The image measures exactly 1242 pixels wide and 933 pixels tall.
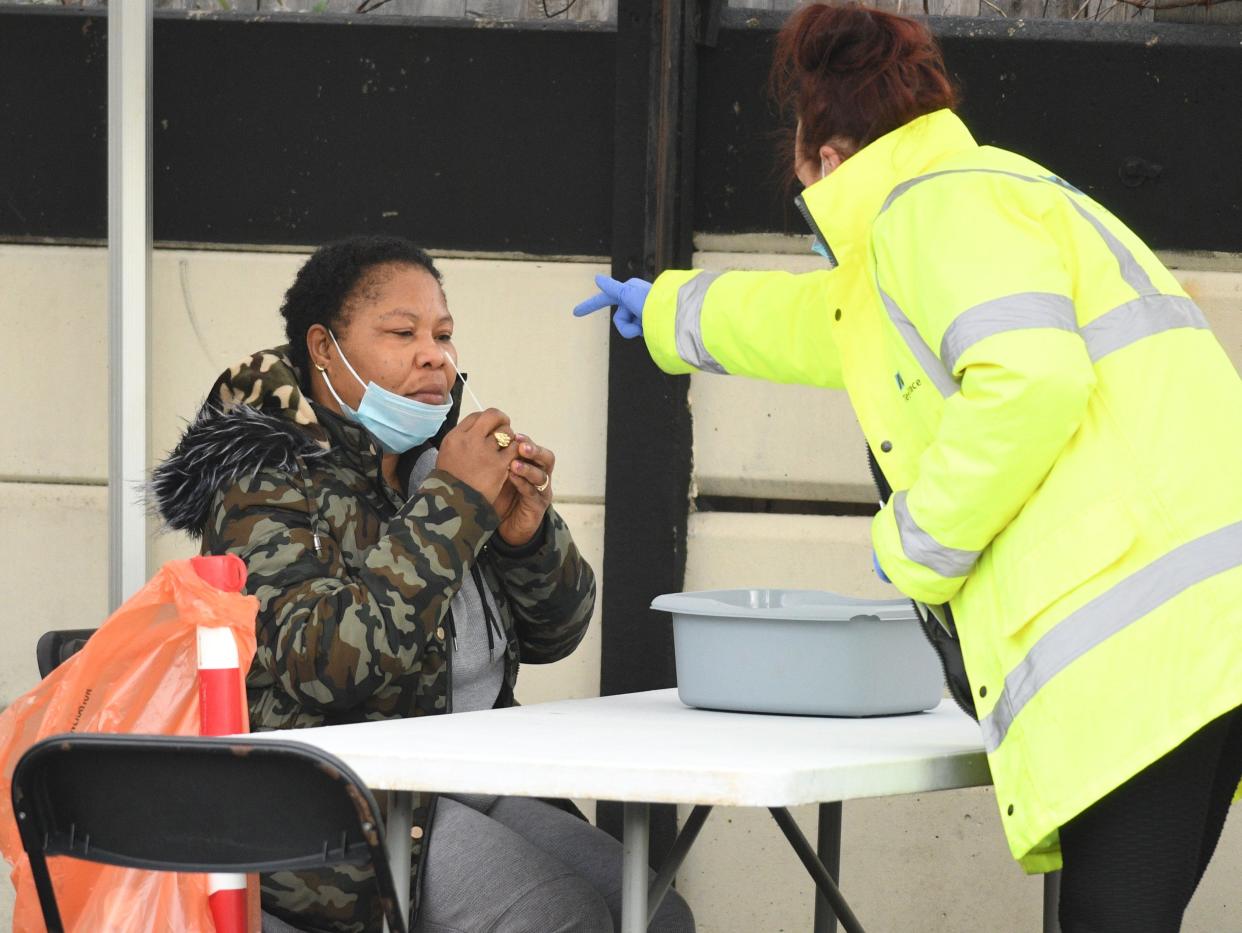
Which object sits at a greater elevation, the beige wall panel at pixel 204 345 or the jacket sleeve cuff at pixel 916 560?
the beige wall panel at pixel 204 345

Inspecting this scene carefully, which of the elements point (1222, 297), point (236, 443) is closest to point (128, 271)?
point (236, 443)

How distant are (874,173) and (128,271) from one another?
143 cm

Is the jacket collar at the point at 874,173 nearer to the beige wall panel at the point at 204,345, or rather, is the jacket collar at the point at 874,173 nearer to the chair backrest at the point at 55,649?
the chair backrest at the point at 55,649

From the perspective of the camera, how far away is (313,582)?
6.79ft

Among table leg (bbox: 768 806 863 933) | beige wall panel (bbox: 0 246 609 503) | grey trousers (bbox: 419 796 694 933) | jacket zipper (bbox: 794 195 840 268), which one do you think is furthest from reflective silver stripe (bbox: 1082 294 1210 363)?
beige wall panel (bbox: 0 246 609 503)

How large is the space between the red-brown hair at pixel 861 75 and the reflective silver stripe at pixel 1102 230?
0.61 ft

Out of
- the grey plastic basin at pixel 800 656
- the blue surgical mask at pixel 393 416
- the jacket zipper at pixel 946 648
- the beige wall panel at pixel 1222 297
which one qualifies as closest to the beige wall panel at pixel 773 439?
Answer: the beige wall panel at pixel 1222 297

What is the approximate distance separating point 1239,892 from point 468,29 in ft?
7.84

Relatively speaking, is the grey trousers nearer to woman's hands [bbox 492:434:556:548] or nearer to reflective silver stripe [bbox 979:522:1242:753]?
woman's hands [bbox 492:434:556:548]

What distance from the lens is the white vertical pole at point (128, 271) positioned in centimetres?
270

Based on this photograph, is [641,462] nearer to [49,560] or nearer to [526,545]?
[526,545]

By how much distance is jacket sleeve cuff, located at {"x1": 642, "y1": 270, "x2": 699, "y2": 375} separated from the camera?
239cm

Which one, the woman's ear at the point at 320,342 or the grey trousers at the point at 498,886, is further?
the woman's ear at the point at 320,342

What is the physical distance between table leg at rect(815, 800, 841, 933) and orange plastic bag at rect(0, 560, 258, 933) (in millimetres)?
944
